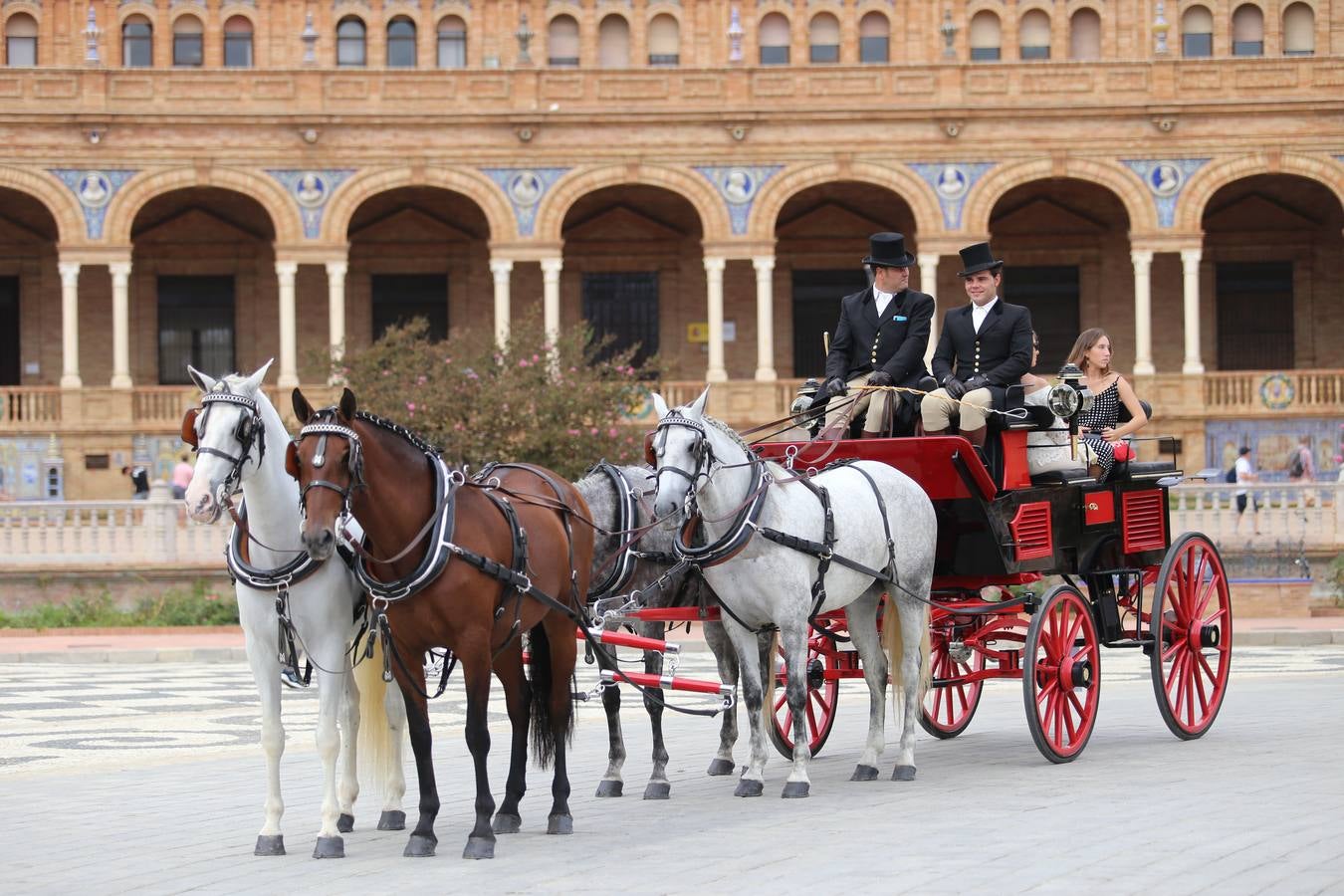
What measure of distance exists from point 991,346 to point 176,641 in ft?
45.8

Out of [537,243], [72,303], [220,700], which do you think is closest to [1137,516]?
[220,700]

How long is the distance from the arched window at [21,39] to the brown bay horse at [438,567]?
36.3 metres

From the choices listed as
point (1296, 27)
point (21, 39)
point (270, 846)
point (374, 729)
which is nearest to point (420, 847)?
point (270, 846)

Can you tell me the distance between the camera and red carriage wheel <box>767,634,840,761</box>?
36.8ft

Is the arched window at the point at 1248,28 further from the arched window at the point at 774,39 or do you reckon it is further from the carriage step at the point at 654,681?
the carriage step at the point at 654,681

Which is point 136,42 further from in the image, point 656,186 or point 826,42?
point 826,42

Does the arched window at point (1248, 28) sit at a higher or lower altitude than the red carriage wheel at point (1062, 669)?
higher

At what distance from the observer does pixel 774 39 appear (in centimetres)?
4275

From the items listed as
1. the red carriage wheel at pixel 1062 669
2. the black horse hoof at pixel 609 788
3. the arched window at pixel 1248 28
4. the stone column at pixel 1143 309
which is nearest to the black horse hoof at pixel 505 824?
the black horse hoof at pixel 609 788

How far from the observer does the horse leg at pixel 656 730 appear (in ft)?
32.8

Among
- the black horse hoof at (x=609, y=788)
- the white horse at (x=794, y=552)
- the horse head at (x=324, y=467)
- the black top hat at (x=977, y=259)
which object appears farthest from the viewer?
the black top hat at (x=977, y=259)

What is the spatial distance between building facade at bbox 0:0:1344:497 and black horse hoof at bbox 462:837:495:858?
28120mm

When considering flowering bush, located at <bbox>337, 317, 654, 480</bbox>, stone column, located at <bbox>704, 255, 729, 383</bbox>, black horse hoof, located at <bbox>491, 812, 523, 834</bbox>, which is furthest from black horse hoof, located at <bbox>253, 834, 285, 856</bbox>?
stone column, located at <bbox>704, 255, 729, 383</bbox>


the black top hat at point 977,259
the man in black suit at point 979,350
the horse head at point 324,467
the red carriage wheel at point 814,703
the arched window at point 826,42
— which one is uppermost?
the arched window at point 826,42
